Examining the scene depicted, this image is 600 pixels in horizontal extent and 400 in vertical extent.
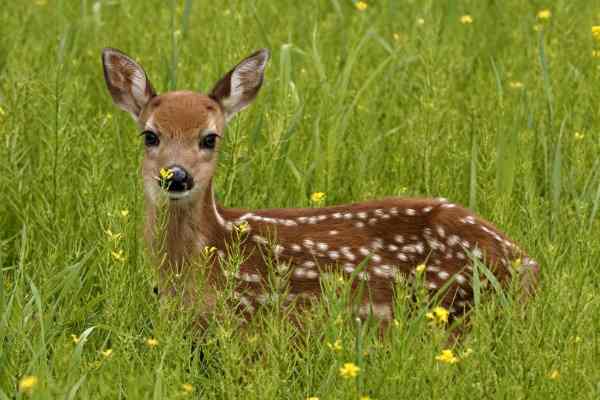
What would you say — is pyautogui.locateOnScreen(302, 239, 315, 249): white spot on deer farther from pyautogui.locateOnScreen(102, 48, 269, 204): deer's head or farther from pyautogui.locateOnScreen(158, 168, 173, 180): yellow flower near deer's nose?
pyautogui.locateOnScreen(158, 168, 173, 180): yellow flower near deer's nose

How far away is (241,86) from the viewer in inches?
232

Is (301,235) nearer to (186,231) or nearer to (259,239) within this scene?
(259,239)

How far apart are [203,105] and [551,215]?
161 centimetres

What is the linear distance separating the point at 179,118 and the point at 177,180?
385mm

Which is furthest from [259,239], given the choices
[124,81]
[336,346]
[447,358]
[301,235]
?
[447,358]

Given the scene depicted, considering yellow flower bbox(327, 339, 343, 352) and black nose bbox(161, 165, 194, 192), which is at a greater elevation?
black nose bbox(161, 165, 194, 192)

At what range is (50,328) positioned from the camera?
4.83 metres

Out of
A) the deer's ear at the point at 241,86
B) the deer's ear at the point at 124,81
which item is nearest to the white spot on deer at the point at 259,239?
the deer's ear at the point at 241,86

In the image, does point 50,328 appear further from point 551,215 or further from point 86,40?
point 86,40

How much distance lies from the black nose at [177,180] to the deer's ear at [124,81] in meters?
0.65

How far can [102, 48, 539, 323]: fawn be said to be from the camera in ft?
17.7

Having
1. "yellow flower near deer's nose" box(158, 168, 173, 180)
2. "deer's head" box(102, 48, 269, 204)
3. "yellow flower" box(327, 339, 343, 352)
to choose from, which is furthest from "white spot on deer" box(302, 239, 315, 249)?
"yellow flower" box(327, 339, 343, 352)

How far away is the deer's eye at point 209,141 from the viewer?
5.55 metres

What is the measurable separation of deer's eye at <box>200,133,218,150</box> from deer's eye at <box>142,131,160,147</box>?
0.19m
